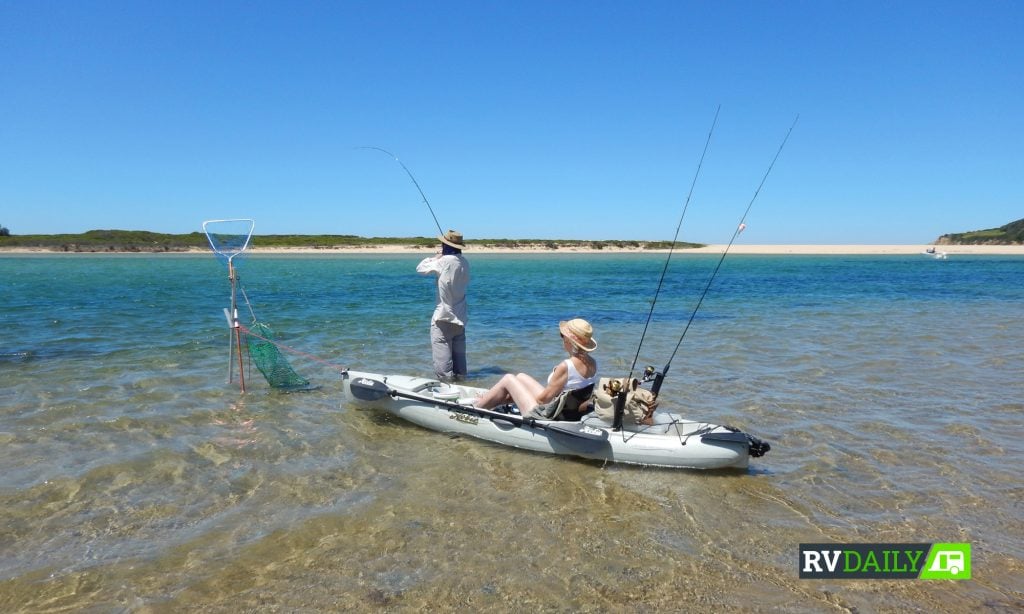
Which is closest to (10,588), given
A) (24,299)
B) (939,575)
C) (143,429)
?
(143,429)

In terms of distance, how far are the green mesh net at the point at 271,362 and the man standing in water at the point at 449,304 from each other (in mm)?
2219

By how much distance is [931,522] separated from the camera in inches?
201

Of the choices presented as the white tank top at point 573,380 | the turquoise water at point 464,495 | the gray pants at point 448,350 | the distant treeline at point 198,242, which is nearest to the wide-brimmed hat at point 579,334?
the white tank top at point 573,380

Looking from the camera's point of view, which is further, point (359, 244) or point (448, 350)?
point (359, 244)

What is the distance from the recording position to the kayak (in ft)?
20.1

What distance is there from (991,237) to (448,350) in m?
151

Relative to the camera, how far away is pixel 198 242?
92.3 meters

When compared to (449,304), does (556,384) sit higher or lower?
lower

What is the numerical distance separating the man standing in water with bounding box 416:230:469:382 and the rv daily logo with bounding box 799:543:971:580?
6209 mm

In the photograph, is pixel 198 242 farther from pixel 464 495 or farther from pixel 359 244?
pixel 464 495

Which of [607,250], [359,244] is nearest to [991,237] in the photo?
[607,250]

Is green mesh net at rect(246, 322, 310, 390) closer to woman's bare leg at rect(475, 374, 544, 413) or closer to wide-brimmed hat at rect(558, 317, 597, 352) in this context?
woman's bare leg at rect(475, 374, 544, 413)

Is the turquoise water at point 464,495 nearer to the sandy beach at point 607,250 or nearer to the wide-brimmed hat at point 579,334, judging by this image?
the wide-brimmed hat at point 579,334

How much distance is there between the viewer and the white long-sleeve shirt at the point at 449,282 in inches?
378
